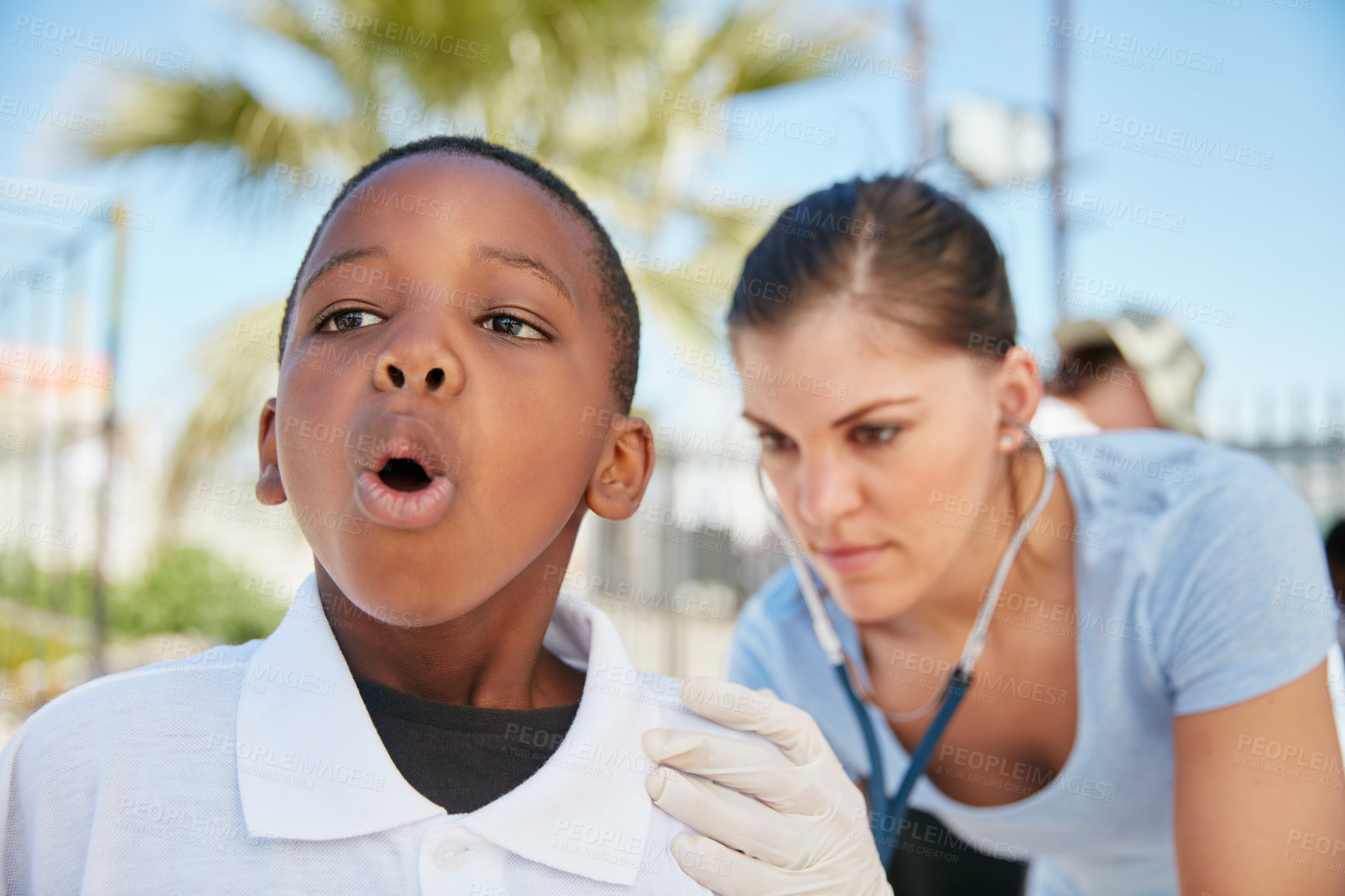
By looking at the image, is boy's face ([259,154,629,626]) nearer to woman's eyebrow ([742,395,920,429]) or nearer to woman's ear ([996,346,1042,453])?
woman's eyebrow ([742,395,920,429])

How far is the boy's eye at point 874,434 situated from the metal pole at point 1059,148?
494cm

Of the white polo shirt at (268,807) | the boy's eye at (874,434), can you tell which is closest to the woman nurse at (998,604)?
the boy's eye at (874,434)

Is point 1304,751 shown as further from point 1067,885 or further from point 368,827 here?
point 368,827

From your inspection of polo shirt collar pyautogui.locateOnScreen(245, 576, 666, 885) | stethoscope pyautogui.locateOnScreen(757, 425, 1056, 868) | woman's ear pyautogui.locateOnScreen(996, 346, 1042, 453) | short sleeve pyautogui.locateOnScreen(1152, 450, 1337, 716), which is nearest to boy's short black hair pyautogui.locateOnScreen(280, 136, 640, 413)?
polo shirt collar pyautogui.locateOnScreen(245, 576, 666, 885)

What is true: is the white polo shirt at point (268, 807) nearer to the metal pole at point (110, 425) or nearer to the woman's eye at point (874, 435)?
the woman's eye at point (874, 435)

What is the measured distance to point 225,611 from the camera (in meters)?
6.85

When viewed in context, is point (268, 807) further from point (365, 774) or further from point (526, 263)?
point (526, 263)

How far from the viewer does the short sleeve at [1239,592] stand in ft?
5.47

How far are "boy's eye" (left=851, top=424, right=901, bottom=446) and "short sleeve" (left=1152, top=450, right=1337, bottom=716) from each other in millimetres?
592

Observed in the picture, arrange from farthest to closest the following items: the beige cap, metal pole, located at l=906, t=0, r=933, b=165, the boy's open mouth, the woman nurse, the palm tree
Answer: metal pole, located at l=906, t=0, r=933, b=165 < the palm tree < the beige cap < the woman nurse < the boy's open mouth

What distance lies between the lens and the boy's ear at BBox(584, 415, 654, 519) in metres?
1.27

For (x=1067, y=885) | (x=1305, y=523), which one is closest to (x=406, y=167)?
(x=1305, y=523)

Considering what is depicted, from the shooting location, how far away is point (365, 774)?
99 cm

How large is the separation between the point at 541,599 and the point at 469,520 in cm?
27
